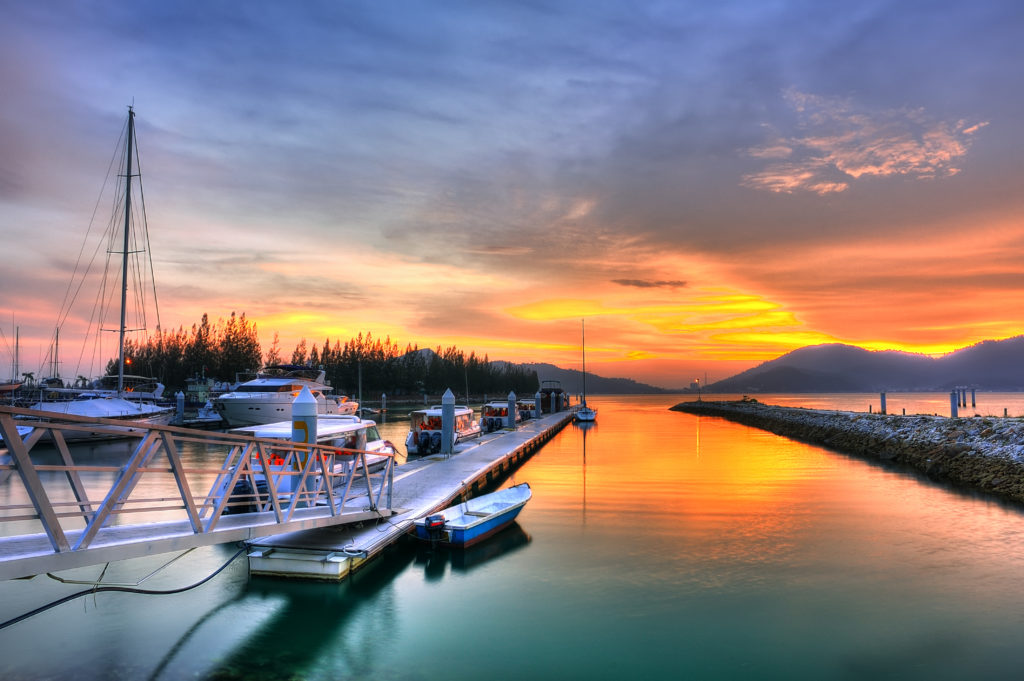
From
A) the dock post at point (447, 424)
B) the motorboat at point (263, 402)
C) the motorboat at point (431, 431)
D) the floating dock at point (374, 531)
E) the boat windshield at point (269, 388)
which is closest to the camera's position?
the floating dock at point (374, 531)

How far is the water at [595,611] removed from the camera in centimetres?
1022

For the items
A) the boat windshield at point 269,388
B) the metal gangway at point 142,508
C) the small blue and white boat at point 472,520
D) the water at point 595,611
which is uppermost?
the boat windshield at point 269,388

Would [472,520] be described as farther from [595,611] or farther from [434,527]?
[595,611]

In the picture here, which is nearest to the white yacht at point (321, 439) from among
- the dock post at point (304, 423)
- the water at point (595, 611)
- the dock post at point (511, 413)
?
the dock post at point (304, 423)

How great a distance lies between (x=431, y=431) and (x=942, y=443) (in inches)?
1149

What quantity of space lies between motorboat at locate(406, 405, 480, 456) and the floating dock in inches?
154

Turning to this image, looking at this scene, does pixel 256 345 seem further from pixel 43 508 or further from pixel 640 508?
pixel 43 508

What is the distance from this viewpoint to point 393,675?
9.88 m

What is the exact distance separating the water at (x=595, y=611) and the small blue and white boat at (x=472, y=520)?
0.43 meters

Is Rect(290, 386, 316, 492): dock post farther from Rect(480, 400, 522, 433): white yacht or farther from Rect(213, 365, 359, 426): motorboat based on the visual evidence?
Rect(213, 365, 359, 426): motorboat

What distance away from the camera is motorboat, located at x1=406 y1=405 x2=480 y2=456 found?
34.3 metres

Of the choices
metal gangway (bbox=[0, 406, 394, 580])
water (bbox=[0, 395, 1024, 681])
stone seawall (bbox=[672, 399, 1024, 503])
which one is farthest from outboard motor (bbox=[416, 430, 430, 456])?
stone seawall (bbox=[672, 399, 1024, 503])

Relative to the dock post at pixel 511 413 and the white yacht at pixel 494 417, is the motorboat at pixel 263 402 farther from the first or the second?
the dock post at pixel 511 413

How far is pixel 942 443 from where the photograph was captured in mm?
35125
